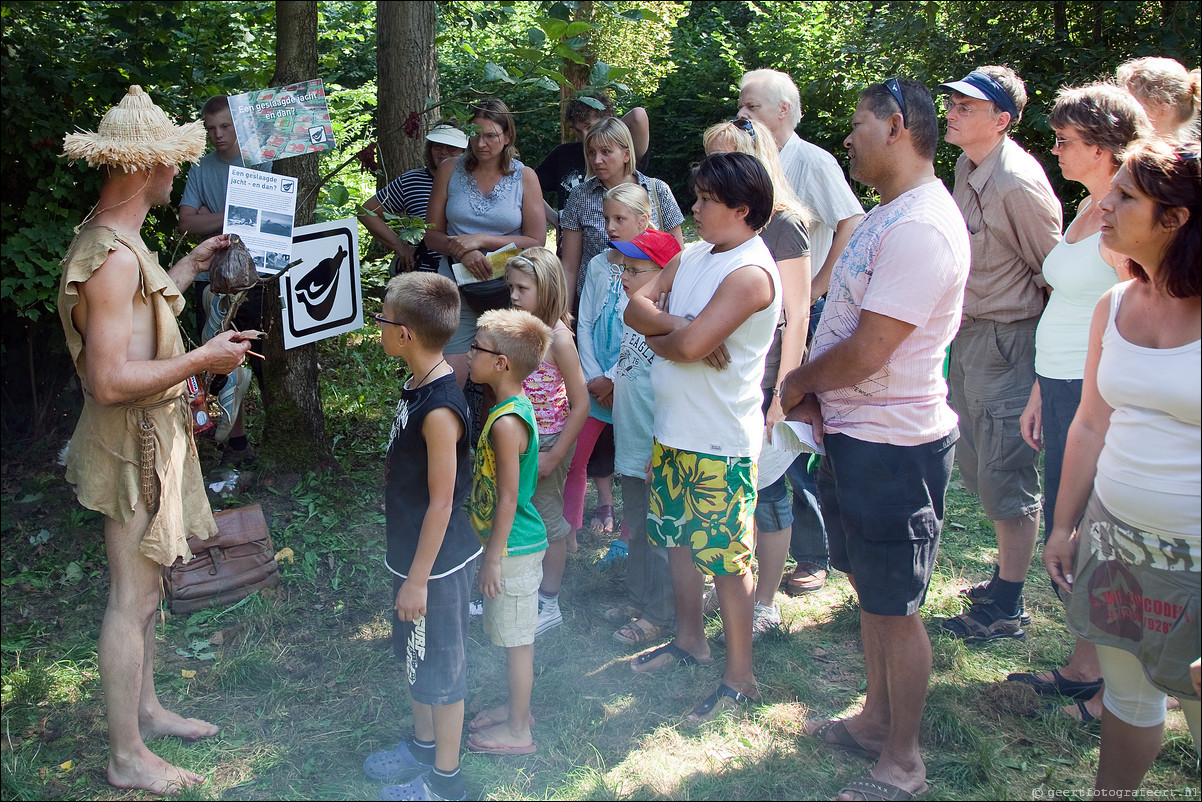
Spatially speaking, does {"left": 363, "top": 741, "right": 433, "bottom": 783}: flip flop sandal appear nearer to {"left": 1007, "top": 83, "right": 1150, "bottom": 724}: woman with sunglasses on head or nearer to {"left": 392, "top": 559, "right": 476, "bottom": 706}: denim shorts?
{"left": 392, "top": 559, "right": 476, "bottom": 706}: denim shorts

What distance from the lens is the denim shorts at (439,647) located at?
258 centimetres

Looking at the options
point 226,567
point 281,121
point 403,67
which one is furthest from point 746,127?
point 403,67

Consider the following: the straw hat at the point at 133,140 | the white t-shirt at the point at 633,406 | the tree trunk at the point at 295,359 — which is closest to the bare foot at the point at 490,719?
the white t-shirt at the point at 633,406

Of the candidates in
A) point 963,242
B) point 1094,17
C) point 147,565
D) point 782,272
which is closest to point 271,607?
point 147,565

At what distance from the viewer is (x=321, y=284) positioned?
4113mm

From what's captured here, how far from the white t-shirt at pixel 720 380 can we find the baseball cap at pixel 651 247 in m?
0.35

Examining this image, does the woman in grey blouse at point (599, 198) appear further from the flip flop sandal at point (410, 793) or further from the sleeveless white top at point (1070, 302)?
the flip flop sandal at point (410, 793)

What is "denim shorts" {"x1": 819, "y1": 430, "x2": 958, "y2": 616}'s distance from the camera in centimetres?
251

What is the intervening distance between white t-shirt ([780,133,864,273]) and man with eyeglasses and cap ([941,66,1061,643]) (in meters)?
0.47

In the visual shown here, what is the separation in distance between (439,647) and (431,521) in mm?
398

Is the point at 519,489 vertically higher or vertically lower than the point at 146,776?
higher

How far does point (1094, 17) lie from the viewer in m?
8.09

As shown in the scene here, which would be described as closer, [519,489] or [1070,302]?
[519,489]

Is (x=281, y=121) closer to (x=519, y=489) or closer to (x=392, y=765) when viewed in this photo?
(x=519, y=489)
